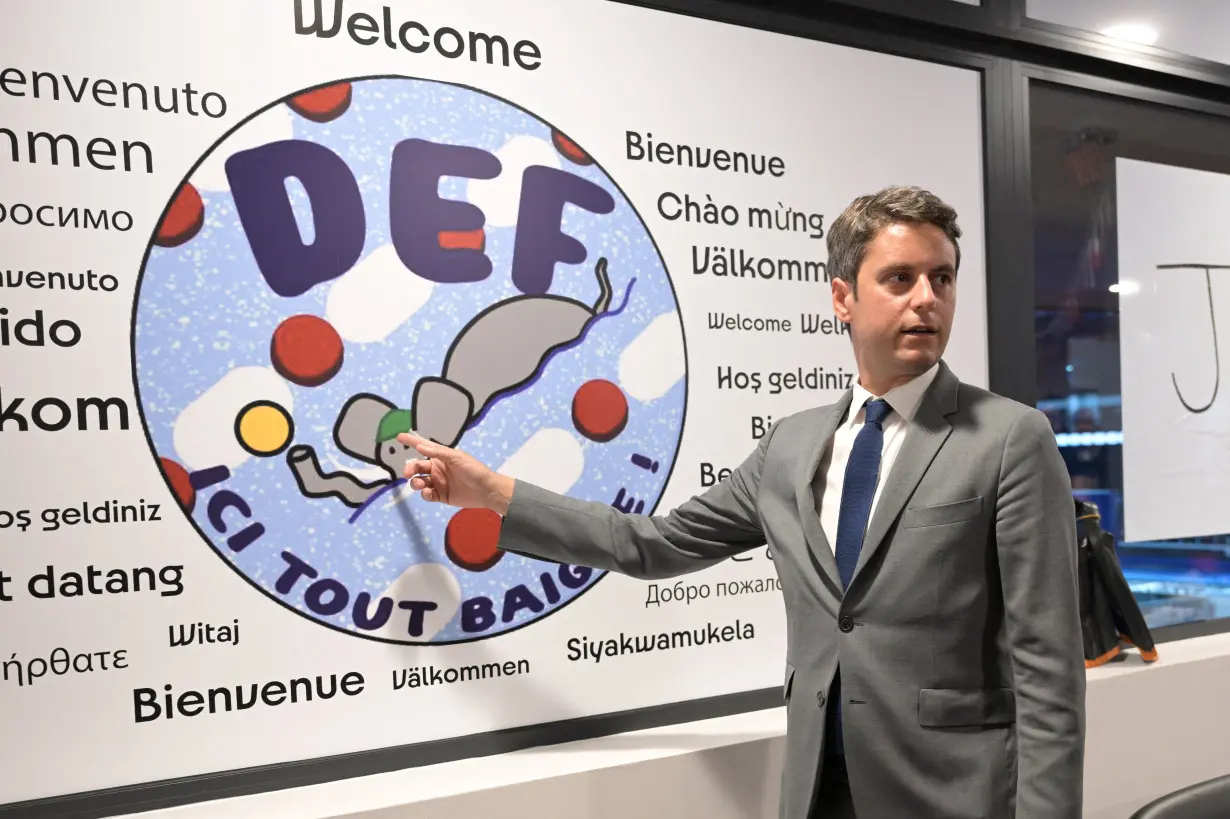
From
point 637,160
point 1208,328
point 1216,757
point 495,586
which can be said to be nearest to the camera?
point 495,586

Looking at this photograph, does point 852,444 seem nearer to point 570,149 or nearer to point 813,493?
point 813,493

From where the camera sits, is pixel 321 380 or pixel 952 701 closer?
pixel 952 701

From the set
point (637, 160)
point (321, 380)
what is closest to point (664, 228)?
point (637, 160)

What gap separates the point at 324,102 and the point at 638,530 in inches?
43.9

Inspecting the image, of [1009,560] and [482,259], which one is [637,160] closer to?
[482,259]

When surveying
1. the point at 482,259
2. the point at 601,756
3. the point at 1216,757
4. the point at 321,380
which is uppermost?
the point at 482,259

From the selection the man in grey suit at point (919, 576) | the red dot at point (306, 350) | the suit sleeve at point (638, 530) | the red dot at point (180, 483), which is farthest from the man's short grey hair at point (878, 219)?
the red dot at point (180, 483)

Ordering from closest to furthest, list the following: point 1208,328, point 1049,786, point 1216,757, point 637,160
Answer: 1. point 1049,786
2. point 637,160
3. point 1216,757
4. point 1208,328

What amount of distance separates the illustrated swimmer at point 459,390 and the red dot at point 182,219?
456 mm

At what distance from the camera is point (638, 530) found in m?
2.01

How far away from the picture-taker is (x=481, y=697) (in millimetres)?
2137

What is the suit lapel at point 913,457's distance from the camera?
161 centimetres

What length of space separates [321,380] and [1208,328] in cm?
300

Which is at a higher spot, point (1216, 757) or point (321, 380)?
point (321, 380)
